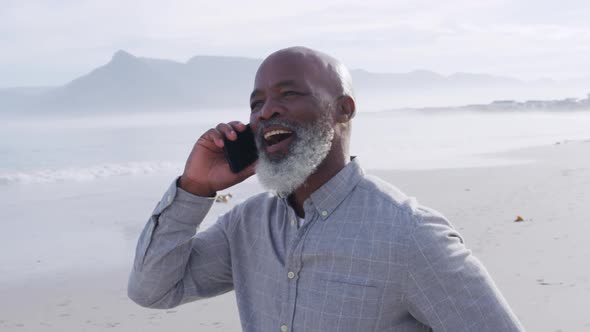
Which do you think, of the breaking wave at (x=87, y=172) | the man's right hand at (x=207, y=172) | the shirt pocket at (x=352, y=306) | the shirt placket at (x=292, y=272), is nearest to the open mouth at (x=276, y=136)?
the man's right hand at (x=207, y=172)

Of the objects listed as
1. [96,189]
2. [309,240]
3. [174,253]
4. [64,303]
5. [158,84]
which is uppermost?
[309,240]

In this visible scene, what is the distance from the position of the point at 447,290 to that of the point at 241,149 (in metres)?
0.75

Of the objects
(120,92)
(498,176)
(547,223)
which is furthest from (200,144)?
(120,92)

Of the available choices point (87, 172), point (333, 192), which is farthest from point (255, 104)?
point (87, 172)

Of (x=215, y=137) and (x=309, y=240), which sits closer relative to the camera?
(x=309, y=240)

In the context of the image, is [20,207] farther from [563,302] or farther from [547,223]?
[563,302]

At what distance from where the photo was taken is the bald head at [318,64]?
2002 millimetres

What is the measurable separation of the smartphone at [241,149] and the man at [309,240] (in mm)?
22

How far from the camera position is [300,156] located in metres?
1.98

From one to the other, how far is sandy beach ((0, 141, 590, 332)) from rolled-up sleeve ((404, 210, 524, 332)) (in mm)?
3599

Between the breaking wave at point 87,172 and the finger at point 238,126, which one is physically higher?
the finger at point 238,126

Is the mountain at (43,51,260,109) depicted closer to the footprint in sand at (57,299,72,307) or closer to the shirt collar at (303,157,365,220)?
the footprint in sand at (57,299,72,307)

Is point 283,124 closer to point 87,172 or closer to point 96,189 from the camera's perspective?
point 96,189

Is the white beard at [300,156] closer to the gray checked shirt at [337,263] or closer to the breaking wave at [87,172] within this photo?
the gray checked shirt at [337,263]
